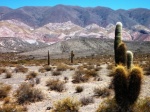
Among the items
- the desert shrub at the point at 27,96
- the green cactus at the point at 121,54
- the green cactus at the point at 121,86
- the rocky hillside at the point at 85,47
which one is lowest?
the rocky hillside at the point at 85,47

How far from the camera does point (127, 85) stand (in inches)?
440

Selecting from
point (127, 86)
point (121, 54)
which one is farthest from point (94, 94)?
point (127, 86)

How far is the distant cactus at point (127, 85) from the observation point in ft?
36.1

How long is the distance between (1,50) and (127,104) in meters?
121

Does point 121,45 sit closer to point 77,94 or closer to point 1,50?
point 77,94

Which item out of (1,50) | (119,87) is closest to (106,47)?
(1,50)

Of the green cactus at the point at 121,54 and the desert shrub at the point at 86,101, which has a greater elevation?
the green cactus at the point at 121,54

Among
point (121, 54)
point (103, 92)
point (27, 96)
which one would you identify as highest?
point (121, 54)

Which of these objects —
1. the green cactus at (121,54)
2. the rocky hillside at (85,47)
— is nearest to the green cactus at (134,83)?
the green cactus at (121,54)

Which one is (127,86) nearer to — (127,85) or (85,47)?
(127,85)

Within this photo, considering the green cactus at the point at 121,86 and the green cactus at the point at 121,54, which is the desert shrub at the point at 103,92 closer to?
the green cactus at the point at 121,54

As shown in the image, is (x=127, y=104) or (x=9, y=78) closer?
(x=127, y=104)

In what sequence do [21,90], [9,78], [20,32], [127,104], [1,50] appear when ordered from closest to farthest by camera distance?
[127,104] → [21,90] → [9,78] → [1,50] → [20,32]

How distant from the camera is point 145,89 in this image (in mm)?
17484
